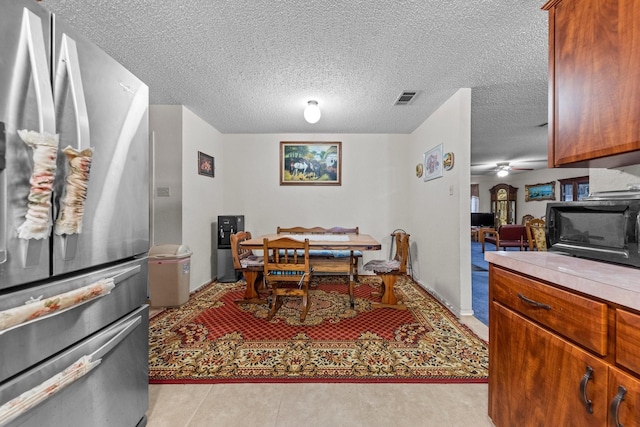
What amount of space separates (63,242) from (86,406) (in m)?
0.63

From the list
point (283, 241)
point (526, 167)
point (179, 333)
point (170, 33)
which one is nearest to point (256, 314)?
point (179, 333)

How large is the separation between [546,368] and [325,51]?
2.38 meters

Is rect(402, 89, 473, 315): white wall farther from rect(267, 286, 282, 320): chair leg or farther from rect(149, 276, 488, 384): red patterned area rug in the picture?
rect(267, 286, 282, 320): chair leg

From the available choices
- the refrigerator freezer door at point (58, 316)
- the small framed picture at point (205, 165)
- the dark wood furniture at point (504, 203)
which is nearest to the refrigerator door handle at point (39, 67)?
the refrigerator freezer door at point (58, 316)

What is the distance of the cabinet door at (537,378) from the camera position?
2.66 ft

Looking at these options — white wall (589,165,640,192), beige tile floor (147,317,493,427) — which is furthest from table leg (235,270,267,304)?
white wall (589,165,640,192)

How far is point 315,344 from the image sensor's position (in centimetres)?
215

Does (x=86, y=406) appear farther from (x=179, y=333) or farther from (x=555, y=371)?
(x=555, y=371)

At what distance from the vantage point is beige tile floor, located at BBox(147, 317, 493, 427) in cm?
141

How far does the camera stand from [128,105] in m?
1.13

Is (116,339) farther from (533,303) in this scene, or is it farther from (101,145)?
(533,303)

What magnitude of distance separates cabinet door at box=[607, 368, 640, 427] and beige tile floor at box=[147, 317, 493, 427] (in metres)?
0.87

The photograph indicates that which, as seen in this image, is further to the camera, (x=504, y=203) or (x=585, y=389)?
(x=504, y=203)

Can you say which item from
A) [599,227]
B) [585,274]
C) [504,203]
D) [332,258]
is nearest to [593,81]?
[599,227]
